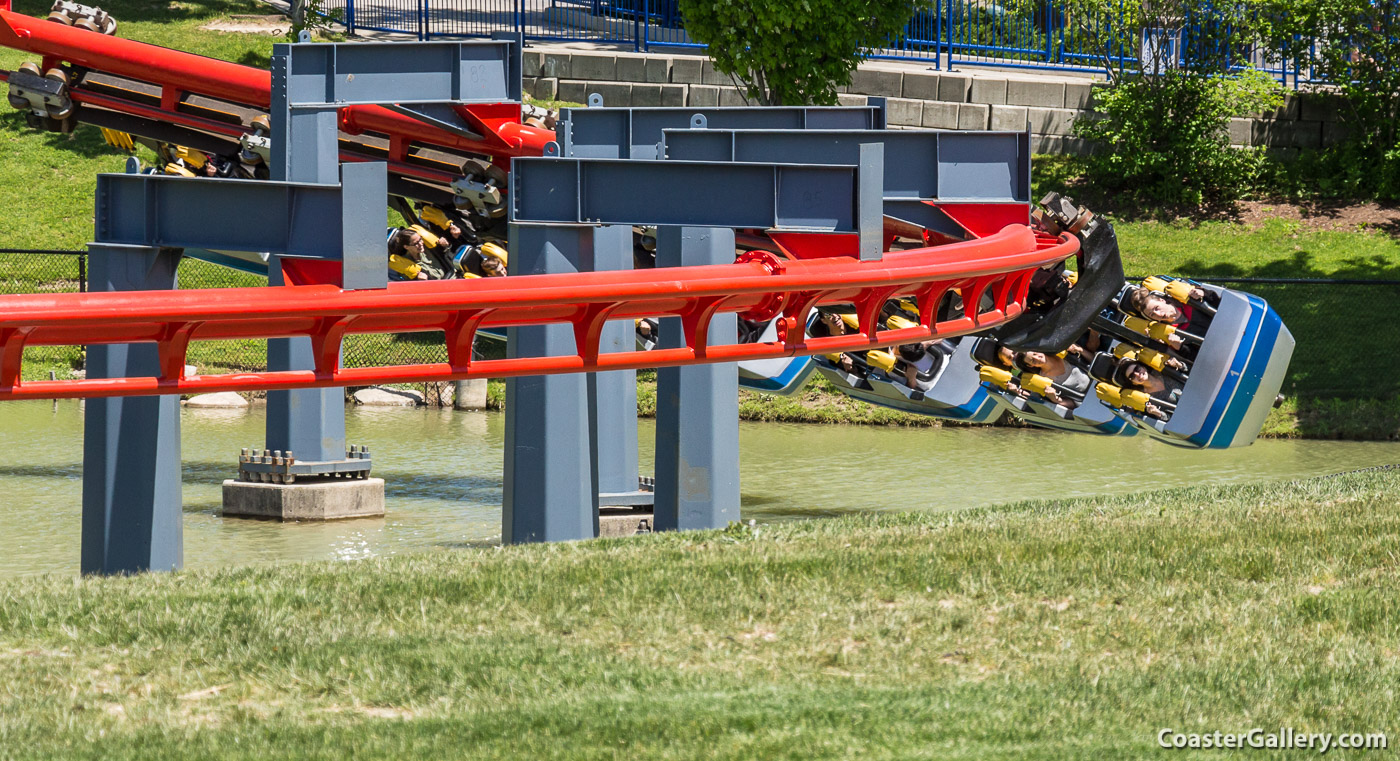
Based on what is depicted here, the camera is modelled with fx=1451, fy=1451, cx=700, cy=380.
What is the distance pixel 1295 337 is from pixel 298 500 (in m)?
13.2

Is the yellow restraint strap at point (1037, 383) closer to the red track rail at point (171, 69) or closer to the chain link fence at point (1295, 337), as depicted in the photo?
the red track rail at point (171, 69)

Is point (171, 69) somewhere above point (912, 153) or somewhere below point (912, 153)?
above

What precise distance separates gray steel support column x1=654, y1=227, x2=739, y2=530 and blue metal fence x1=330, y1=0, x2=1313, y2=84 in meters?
15.7

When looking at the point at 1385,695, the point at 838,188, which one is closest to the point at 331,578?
the point at 838,188

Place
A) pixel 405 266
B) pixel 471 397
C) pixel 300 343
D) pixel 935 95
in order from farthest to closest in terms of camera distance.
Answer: pixel 935 95, pixel 471 397, pixel 405 266, pixel 300 343

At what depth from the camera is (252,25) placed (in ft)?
98.7

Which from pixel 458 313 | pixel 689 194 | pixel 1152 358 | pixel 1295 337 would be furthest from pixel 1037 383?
pixel 1295 337

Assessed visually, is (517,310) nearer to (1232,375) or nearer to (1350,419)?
(1232,375)

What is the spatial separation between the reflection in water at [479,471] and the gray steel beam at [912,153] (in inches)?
144

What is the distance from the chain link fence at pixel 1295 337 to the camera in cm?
1792

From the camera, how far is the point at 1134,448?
52.1 feet

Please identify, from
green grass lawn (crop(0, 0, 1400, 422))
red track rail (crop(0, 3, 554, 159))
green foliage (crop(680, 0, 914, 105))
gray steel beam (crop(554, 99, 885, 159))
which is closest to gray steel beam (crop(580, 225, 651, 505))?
gray steel beam (crop(554, 99, 885, 159))

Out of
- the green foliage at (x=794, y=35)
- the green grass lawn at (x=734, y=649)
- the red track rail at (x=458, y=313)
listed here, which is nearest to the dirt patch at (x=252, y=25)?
the green foliage at (x=794, y=35)

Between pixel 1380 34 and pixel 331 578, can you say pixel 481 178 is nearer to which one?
pixel 331 578
